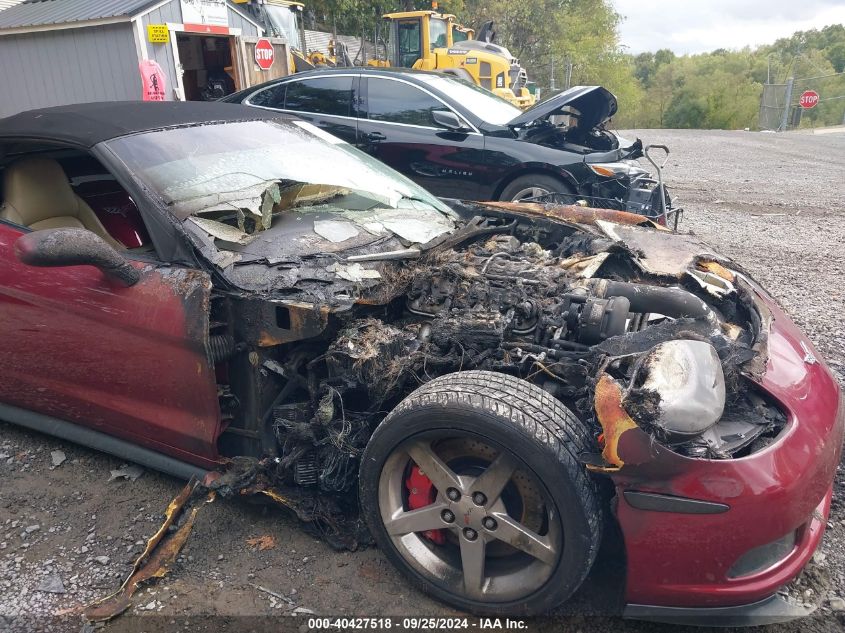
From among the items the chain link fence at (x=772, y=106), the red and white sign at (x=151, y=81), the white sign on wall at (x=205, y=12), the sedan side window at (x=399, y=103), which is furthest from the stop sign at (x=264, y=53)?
the chain link fence at (x=772, y=106)

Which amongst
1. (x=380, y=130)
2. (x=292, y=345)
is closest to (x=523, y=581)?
(x=292, y=345)

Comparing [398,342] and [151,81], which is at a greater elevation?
[151,81]

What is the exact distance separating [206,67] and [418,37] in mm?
5644

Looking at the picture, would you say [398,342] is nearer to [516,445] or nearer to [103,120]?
[516,445]

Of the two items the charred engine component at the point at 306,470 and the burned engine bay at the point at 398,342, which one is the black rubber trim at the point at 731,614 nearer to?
the burned engine bay at the point at 398,342

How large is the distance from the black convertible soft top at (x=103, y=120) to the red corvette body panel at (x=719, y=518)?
250 centimetres

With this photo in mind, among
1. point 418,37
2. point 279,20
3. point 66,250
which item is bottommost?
point 66,250

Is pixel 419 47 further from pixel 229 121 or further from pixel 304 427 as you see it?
pixel 304 427

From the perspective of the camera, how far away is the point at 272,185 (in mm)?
2961

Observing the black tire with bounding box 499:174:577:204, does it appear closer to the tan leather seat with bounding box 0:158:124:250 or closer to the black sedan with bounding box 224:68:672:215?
the black sedan with bounding box 224:68:672:215

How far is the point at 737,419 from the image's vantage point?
6.73 feet

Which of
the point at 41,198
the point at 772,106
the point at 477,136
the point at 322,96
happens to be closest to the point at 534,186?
the point at 477,136

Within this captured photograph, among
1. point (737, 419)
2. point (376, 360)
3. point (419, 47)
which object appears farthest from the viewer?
point (419, 47)

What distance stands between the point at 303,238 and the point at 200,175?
566mm
